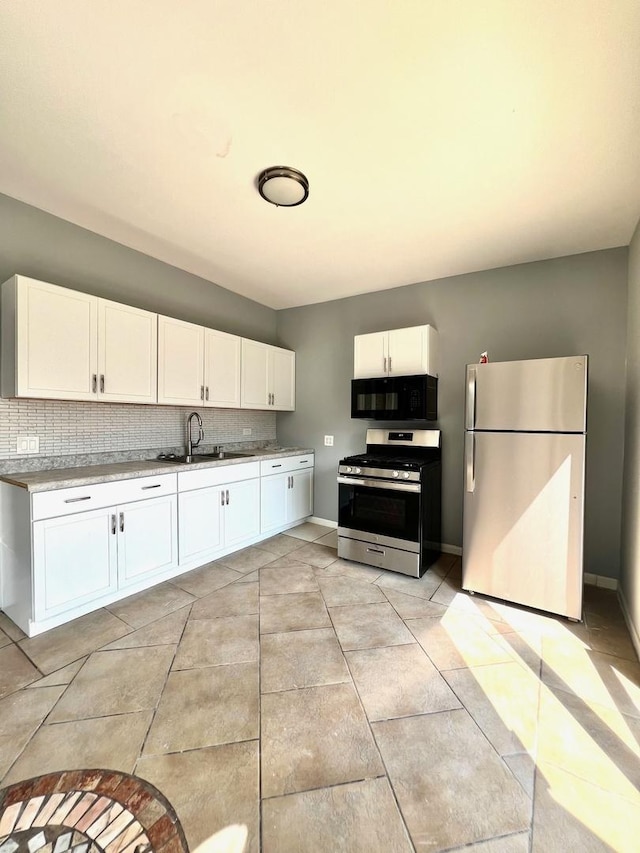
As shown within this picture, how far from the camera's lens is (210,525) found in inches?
122

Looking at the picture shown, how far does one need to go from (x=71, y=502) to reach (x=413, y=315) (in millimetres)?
3317

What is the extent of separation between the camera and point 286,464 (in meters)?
3.90

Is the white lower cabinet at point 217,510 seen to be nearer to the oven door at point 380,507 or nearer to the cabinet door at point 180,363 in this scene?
the cabinet door at point 180,363

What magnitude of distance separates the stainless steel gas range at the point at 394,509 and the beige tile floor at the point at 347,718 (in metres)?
0.51

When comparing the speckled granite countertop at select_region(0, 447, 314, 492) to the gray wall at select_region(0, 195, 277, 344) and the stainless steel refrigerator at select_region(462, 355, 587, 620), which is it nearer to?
the gray wall at select_region(0, 195, 277, 344)

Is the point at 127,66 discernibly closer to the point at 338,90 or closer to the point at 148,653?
the point at 338,90

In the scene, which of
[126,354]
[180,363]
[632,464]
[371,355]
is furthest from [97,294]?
[632,464]

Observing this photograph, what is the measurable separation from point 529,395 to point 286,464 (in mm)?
2430

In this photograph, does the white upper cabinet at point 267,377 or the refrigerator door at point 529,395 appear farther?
the white upper cabinet at point 267,377

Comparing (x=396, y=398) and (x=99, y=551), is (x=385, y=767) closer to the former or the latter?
(x=99, y=551)

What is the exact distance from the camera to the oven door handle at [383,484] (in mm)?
2883

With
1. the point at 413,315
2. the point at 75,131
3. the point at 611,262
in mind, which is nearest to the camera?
the point at 75,131

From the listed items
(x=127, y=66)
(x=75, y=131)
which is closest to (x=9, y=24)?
(x=127, y=66)

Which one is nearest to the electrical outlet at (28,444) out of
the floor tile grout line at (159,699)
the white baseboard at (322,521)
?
the floor tile grout line at (159,699)
